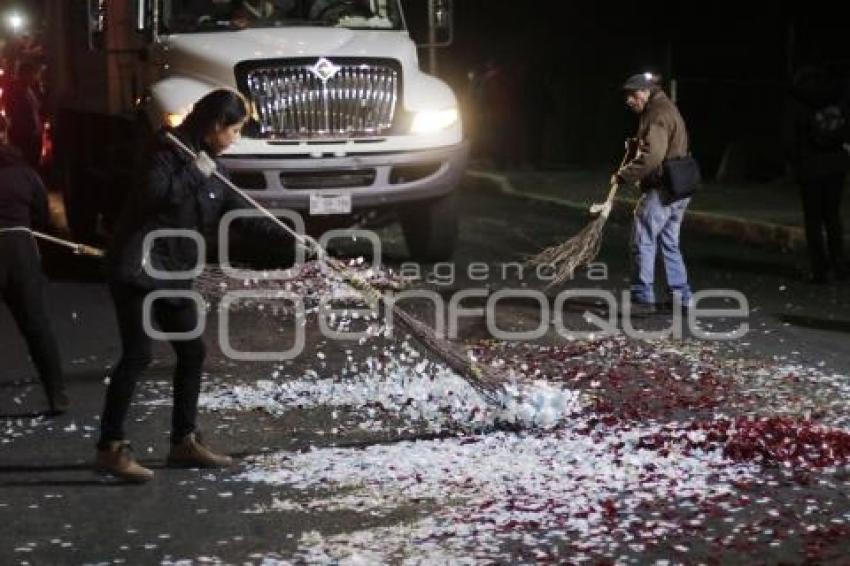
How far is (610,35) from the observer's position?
1027 inches

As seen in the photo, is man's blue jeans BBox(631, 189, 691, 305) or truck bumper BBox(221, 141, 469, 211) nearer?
man's blue jeans BBox(631, 189, 691, 305)

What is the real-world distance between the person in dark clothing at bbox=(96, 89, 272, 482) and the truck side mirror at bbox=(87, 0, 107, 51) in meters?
7.50

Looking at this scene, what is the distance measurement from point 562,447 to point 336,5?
7567mm

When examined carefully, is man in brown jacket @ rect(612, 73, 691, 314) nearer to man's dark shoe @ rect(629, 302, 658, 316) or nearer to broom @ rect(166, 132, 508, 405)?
man's dark shoe @ rect(629, 302, 658, 316)

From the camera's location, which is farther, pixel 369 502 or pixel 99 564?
pixel 369 502

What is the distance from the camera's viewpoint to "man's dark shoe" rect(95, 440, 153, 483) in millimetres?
6809

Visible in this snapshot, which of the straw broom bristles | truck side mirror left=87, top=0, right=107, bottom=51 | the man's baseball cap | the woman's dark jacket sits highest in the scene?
truck side mirror left=87, top=0, right=107, bottom=51

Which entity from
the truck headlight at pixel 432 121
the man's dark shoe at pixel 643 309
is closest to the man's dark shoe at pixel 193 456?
the man's dark shoe at pixel 643 309

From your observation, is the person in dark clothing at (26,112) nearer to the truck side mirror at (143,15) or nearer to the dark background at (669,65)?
the truck side mirror at (143,15)

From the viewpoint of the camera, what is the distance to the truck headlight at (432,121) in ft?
43.8

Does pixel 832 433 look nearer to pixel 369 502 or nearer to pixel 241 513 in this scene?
pixel 369 502

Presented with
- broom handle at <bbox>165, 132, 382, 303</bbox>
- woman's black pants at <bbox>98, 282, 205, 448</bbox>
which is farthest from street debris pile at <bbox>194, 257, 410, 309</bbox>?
woman's black pants at <bbox>98, 282, 205, 448</bbox>

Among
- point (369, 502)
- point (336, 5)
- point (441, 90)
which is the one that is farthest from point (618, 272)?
point (369, 502)

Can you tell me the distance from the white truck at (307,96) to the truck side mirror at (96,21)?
11 millimetres
